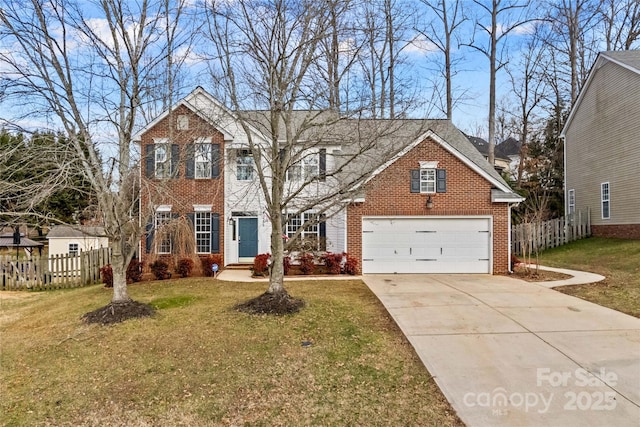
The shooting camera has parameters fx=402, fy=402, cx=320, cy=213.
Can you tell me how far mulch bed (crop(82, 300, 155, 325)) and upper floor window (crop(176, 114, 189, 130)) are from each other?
443 centimetres

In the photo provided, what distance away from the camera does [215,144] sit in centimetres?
1481

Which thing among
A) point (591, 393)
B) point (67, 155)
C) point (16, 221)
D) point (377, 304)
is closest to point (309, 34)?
point (67, 155)

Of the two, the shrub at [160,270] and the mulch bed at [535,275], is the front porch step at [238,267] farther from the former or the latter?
the mulch bed at [535,275]

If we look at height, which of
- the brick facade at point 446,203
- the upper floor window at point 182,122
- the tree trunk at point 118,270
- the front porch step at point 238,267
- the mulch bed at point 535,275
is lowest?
the mulch bed at point 535,275

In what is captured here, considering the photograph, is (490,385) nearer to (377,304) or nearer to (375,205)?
(377,304)

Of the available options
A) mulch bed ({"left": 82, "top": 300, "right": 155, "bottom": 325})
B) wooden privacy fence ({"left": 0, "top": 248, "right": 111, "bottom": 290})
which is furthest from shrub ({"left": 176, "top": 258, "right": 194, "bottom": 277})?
mulch bed ({"left": 82, "top": 300, "right": 155, "bottom": 325})

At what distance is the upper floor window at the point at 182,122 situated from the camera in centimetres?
1012

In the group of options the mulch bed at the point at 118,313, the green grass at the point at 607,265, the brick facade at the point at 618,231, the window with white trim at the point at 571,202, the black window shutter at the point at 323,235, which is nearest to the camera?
the mulch bed at the point at 118,313

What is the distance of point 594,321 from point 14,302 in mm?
14798

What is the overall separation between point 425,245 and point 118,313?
9755 mm

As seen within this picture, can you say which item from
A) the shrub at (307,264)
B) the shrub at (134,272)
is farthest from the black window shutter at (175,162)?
the shrub at (307,264)

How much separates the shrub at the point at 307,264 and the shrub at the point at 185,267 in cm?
373

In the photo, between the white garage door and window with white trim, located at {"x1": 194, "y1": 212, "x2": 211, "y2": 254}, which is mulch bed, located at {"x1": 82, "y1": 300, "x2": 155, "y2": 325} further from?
the white garage door

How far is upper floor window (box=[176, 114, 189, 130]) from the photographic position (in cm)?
1012
